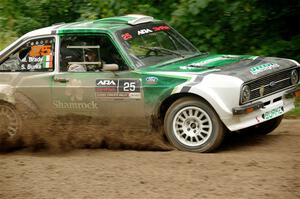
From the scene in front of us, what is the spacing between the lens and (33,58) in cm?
812

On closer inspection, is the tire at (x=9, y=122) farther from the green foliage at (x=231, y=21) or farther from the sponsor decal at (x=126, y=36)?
the green foliage at (x=231, y=21)

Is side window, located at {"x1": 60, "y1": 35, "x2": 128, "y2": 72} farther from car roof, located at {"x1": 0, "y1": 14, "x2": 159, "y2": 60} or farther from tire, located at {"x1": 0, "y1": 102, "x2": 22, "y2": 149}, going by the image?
tire, located at {"x1": 0, "y1": 102, "x2": 22, "y2": 149}

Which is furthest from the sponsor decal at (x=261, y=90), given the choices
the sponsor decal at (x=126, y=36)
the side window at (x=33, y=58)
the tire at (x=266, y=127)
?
the side window at (x=33, y=58)

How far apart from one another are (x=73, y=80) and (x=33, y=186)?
214 centimetres

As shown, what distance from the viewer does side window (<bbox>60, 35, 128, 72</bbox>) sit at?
7730mm

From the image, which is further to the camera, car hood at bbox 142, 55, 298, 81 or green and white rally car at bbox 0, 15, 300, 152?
car hood at bbox 142, 55, 298, 81

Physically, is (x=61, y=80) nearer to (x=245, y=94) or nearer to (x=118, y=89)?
(x=118, y=89)

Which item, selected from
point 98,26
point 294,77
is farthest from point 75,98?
point 294,77

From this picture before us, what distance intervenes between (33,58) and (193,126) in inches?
96.8

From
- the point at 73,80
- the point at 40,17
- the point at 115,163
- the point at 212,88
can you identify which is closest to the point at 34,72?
the point at 73,80

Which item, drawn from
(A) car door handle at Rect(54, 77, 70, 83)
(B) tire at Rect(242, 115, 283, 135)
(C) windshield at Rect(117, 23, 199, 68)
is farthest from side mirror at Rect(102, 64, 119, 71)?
(B) tire at Rect(242, 115, 283, 135)

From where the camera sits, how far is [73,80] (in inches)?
305

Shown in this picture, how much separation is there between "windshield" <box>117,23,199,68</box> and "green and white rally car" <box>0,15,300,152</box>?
16mm

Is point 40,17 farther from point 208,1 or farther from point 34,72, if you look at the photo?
point 34,72
